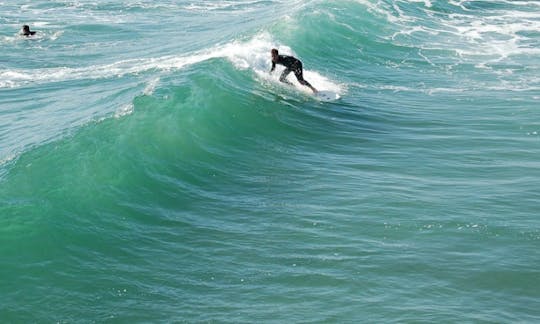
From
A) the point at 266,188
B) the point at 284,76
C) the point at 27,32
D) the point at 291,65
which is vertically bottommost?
the point at 266,188

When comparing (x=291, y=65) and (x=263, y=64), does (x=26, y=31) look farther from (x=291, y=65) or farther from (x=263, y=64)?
(x=291, y=65)

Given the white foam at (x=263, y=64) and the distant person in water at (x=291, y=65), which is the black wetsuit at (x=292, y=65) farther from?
the white foam at (x=263, y=64)

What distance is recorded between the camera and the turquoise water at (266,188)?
10.4 metres

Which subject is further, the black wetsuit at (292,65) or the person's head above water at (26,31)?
the person's head above water at (26,31)

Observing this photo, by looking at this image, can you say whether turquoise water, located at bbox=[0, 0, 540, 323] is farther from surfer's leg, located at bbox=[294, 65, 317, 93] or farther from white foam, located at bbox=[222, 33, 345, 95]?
surfer's leg, located at bbox=[294, 65, 317, 93]

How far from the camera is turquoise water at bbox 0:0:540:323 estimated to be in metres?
10.4

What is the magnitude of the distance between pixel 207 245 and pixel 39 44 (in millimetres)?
24544

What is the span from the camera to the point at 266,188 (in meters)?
15.0

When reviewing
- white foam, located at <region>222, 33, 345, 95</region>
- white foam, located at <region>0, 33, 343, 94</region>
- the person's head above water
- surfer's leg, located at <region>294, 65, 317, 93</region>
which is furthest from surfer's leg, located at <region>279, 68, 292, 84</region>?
the person's head above water

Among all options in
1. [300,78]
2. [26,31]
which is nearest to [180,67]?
[300,78]

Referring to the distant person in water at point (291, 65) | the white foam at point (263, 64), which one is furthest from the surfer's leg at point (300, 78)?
the white foam at point (263, 64)

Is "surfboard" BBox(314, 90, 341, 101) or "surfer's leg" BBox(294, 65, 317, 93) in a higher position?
"surfer's leg" BBox(294, 65, 317, 93)

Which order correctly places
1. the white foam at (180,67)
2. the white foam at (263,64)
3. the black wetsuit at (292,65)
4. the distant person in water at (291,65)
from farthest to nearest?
the white foam at (180,67) < the white foam at (263,64) < the black wetsuit at (292,65) < the distant person in water at (291,65)

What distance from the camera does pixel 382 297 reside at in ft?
33.9
